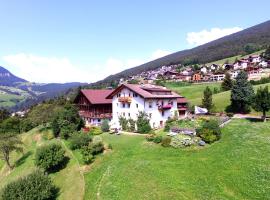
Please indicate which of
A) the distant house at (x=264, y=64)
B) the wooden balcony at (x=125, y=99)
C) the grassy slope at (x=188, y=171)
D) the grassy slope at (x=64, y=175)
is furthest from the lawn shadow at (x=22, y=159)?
the distant house at (x=264, y=64)

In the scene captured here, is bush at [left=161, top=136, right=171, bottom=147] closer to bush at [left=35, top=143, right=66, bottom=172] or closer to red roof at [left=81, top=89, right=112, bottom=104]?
bush at [left=35, top=143, right=66, bottom=172]

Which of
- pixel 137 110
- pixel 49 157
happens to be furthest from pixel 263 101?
pixel 49 157

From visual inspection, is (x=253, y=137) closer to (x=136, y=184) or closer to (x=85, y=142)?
(x=136, y=184)

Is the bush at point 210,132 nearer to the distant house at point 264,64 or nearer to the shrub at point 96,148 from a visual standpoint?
the shrub at point 96,148

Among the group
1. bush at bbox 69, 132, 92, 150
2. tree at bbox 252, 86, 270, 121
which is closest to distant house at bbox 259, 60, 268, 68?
tree at bbox 252, 86, 270, 121

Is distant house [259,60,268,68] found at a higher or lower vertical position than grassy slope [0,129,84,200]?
higher
